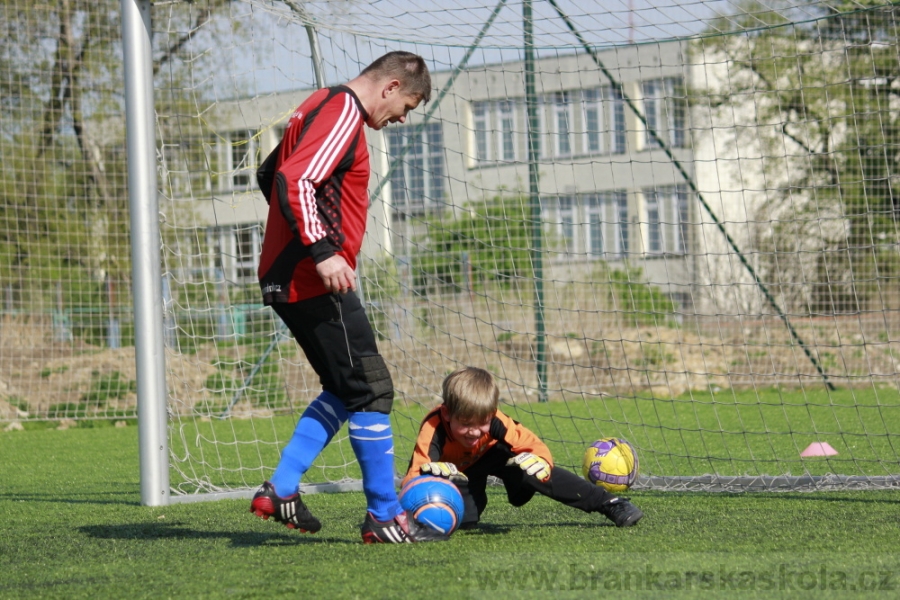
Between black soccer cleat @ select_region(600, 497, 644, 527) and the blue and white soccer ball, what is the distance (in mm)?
572

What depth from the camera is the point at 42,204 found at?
10.4 m

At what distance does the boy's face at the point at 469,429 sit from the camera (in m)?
3.42

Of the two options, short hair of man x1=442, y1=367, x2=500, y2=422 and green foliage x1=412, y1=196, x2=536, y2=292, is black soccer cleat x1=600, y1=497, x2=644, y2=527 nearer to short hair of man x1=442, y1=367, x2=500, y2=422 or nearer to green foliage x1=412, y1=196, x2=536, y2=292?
short hair of man x1=442, y1=367, x2=500, y2=422

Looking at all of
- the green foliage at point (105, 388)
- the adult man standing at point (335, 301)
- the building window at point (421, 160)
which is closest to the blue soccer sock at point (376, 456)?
the adult man standing at point (335, 301)

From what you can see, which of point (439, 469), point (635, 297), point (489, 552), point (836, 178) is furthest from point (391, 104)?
point (836, 178)

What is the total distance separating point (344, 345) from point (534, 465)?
86 cm

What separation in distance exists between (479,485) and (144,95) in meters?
2.48

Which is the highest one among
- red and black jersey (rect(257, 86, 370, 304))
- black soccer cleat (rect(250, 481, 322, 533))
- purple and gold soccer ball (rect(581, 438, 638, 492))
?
red and black jersey (rect(257, 86, 370, 304))

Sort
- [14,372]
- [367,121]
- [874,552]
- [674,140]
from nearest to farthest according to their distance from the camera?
[874,552] < [367,121] < [14,372] < [674,140]

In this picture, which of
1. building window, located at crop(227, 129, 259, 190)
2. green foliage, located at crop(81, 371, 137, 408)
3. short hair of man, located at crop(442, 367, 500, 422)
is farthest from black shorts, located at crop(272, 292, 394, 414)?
green foliage, located at crop(81, 371, 137, 408)

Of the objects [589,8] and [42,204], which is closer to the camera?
[589,8]

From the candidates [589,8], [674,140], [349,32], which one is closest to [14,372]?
[349,32]

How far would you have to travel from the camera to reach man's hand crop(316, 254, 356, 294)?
9.64ft

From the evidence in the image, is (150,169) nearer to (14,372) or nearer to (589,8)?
(589,8)
